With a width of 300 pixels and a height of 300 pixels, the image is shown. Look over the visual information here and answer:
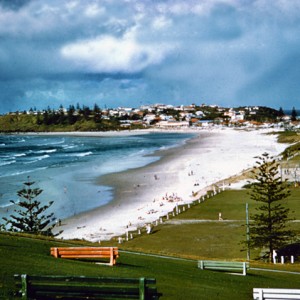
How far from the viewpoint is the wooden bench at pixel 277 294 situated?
8445 millimetres

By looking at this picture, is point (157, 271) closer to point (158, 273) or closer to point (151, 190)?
point (158, 273)

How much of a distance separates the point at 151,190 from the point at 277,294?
130 ft

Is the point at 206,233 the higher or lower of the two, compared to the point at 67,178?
lower

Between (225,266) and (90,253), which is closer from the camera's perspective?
(90,253)

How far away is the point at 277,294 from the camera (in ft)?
28.0

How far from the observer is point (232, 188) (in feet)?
144

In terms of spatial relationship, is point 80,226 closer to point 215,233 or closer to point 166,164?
point 215,233

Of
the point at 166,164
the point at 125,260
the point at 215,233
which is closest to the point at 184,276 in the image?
the point at 125,260

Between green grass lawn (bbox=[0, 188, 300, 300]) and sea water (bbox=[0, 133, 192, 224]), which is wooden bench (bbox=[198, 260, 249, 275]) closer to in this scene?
green grass lawn (bbox=[0, 188, 300, 300])

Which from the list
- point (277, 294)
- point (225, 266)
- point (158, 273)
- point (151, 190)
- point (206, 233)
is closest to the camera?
point (277, 294)

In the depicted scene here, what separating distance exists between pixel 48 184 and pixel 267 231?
115ft

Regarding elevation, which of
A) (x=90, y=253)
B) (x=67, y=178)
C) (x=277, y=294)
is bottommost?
(x=277, y=294)

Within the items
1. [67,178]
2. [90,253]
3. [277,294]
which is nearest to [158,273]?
[90,253]

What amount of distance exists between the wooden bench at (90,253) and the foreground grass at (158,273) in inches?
8.0
